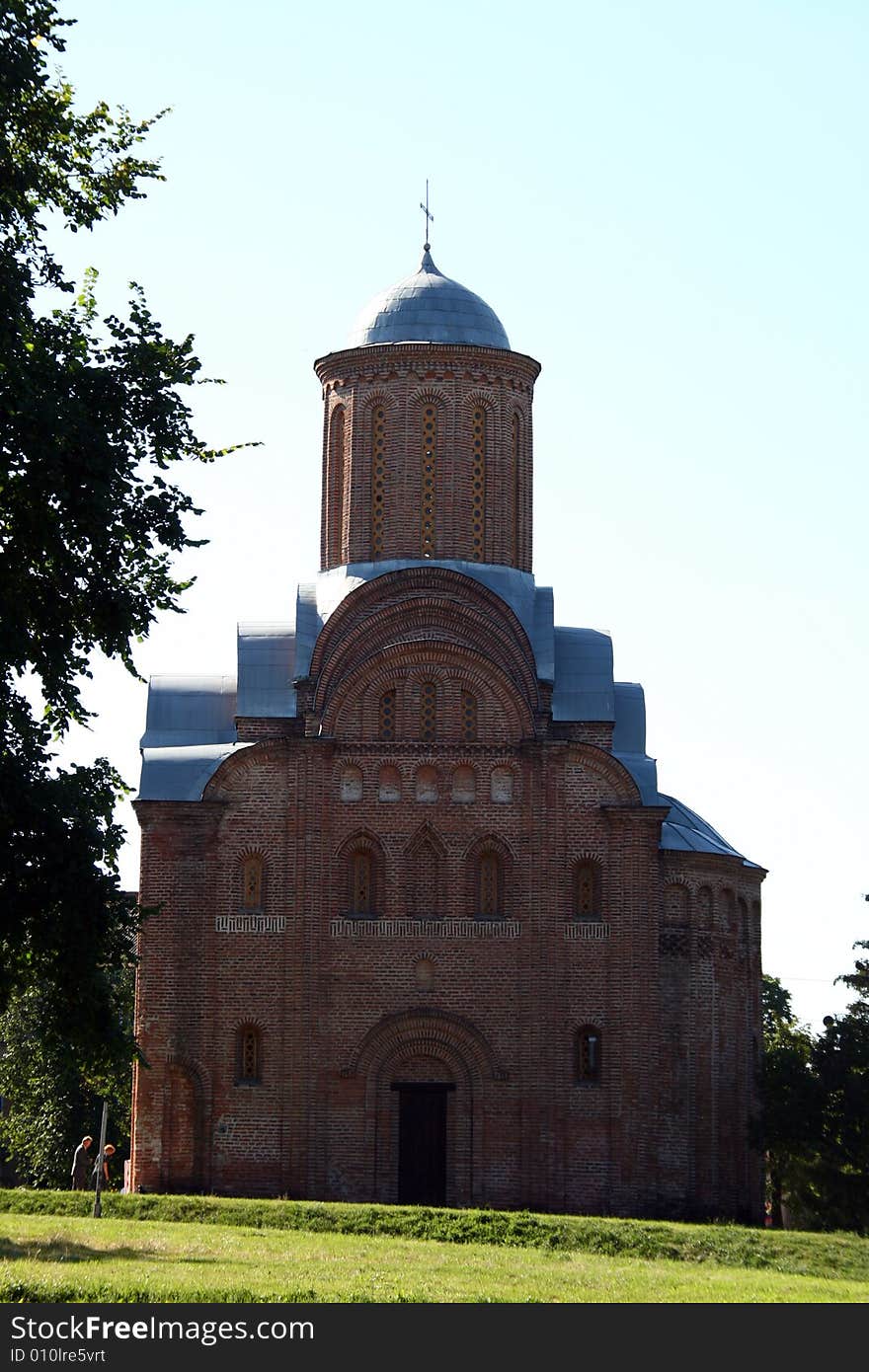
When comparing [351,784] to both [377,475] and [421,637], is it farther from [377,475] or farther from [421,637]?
[377,475]

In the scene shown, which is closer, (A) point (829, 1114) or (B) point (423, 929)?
(B) point (423, 929)

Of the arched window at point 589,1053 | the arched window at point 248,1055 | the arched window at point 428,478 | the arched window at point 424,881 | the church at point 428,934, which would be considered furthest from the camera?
the arched window at point 428,478

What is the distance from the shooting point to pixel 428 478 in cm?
3744

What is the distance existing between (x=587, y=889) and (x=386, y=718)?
3.97 m

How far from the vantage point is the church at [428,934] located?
34.3 meters

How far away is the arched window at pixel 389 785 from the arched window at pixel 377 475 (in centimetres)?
387

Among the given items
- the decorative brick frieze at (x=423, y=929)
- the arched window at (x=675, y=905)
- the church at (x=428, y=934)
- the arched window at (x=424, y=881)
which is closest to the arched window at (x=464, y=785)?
the church at (x=428, y=934)

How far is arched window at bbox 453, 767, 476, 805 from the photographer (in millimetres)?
35250

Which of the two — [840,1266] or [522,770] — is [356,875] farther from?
[840,1266]

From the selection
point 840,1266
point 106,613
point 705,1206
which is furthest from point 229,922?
point 106,613

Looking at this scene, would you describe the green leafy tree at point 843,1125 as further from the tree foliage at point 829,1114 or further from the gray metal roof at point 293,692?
the gray metal roof at point 293,692

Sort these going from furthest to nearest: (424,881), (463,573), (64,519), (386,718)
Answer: (463,573) < (386,718) < (424,881) < (64,519)

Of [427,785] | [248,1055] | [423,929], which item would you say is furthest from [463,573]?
[248,1055]

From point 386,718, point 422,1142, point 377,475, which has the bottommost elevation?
point 422,1142
